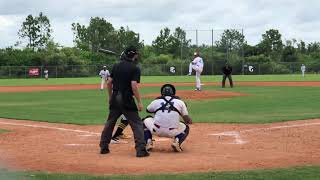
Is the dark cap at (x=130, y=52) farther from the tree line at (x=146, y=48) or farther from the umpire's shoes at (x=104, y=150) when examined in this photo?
the tree line at (x=146, y=48)

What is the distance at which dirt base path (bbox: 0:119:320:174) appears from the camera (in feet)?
27.9

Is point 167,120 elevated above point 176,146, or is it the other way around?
point 167,120

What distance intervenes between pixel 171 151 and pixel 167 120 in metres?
0.61

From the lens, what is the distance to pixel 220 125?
1423 centimetres

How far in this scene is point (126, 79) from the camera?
9836mm

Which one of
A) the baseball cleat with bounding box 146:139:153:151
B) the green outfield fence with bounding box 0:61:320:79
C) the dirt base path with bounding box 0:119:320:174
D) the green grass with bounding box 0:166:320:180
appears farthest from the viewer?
the green outfield fence with bounding box 0:61:320:79

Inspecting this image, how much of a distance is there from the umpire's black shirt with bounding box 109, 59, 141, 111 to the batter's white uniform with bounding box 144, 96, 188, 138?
1.53 feet

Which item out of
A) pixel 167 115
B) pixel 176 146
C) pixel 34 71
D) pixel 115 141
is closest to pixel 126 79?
pixel 167 115

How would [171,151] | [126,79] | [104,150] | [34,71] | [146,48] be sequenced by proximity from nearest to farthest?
1. [126,79]
2. [104,150]
3. [171,151]
4. [34,71]
5. [146,48]

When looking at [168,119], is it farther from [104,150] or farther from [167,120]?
[104,150]

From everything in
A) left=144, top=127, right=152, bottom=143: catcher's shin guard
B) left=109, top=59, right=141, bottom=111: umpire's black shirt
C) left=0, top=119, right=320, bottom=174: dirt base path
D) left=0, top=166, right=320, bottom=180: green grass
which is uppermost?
left=109, top=59, right=141, bottom=111: umpire's black shirt

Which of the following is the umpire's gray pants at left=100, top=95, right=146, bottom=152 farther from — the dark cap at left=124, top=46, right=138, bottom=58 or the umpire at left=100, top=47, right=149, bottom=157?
the dark cap at left=124, top=46, right=138, bottom=58

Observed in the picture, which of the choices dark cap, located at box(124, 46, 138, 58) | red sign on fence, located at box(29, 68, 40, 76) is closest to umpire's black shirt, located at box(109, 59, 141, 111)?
dark cap, located at box(124, 46, 138, 58)

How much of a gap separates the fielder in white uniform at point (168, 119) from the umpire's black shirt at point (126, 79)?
0.48m
